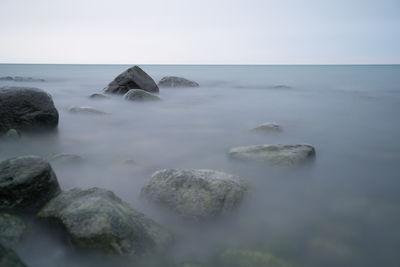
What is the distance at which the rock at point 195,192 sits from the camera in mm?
2639

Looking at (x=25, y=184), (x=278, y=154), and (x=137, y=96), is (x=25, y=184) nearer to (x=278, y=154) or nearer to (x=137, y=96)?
(x=278, y=154)

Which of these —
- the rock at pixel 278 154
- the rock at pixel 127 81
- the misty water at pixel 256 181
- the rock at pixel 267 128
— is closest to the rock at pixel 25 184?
the misty water at pixel 256 181

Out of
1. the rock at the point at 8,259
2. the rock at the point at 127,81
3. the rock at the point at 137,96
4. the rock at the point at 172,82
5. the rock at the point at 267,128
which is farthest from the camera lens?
the rock at the point at 172,82

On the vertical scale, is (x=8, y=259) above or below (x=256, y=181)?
above

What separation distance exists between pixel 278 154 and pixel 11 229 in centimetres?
291

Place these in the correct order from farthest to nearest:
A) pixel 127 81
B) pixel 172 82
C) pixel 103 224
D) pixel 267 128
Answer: pixel 172 82
pixel 127 81
pixel 267 128
pixel 103 224

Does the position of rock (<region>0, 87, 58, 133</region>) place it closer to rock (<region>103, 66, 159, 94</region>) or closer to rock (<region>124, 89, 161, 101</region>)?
rock (<region>124, 89, 161, 101</region>)

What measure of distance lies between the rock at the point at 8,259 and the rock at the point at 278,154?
2.82 meters

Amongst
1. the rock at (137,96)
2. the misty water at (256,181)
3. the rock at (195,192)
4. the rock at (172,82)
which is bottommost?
the misty water at (256,181)

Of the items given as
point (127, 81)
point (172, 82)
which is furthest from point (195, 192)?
point (172, 82)

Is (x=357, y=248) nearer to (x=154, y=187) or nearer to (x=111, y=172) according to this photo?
(x=154, y=187)

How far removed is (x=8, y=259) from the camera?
164 centimetres

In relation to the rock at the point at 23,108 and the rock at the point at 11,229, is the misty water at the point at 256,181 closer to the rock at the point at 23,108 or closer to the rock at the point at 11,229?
the rock at the point at 11,229

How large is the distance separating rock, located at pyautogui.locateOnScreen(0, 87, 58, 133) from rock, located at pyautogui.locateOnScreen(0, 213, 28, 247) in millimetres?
3217
